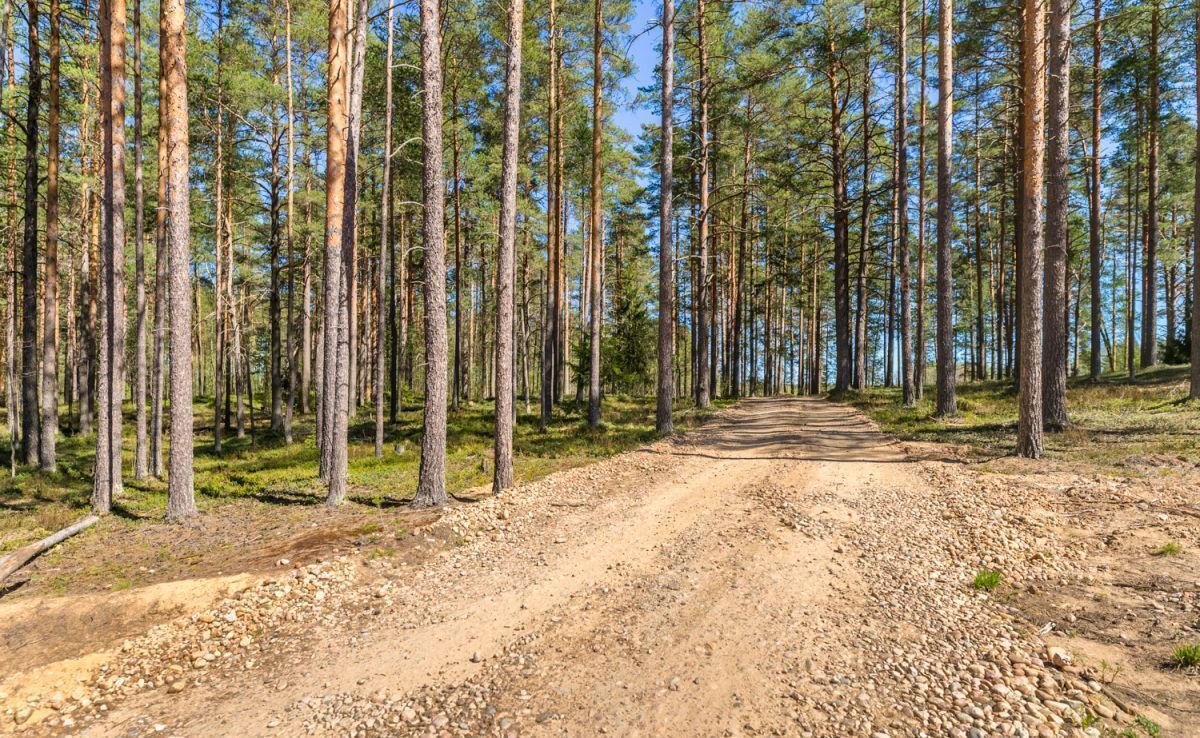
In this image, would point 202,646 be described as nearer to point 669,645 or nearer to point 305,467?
point 669,645

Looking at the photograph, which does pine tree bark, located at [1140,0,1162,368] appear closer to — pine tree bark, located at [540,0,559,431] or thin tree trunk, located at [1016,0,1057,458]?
thin tree trunk, located at [1016,0,1057,458]

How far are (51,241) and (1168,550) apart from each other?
24814 millimetres

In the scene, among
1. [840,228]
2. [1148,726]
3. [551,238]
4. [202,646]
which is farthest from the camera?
[840,228]

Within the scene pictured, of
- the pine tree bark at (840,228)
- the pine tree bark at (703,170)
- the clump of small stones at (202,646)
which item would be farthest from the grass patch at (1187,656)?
the pine tree bark at (840,228)

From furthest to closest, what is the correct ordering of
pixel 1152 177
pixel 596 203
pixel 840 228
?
1. pixel 840 228
2. pixel 1152 177
3. pixel 596 203

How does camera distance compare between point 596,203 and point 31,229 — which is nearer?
point 31,229

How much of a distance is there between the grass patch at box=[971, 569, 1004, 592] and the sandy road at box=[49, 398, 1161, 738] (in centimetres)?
23

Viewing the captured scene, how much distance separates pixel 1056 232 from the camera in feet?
39.9

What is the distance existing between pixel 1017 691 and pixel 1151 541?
13.3 feet

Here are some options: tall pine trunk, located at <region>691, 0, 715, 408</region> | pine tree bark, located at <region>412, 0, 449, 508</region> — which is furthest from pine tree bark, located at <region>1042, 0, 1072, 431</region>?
pine tree bark, located at <region>412, 0, 449, 508</region>

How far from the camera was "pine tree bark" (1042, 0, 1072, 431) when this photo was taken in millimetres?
11758

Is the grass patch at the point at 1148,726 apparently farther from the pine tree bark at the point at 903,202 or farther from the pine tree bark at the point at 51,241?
the pine tree bark at the point at 51,241

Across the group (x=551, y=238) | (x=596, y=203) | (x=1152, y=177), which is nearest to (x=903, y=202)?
(x=1152, y=177)

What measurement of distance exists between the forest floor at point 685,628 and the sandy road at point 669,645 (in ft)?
0.08
